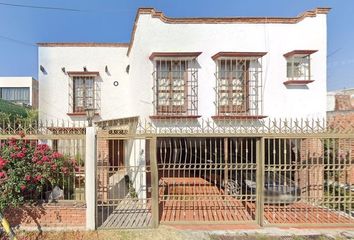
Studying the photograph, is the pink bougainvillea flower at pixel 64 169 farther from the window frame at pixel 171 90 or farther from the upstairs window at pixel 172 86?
the upstairs window at pixel 172 86

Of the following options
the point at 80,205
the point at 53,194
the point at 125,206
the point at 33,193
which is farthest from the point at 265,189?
the point at 33,193

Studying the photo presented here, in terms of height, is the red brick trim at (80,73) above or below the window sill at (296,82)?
above

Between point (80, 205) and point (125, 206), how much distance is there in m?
1.38

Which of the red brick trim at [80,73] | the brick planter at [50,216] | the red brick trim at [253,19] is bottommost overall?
the brick planter at [50,216]

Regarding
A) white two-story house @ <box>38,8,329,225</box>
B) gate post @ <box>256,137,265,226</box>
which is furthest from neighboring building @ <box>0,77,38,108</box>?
gate post @ <box>256,137,265,226</box>

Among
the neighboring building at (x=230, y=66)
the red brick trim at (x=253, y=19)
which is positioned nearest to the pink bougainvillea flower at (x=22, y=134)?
the neighboring building at (x=230, y=66)

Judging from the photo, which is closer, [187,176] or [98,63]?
[187,176]

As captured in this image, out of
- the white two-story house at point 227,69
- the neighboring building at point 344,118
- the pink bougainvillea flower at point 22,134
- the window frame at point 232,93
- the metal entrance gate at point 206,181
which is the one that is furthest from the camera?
the window frame at point 232,93

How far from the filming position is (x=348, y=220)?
6094 mm

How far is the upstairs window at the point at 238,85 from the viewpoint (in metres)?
8.29

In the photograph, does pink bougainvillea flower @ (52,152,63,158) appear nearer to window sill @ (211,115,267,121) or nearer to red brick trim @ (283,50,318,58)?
window sill @ (211,115,267,121)

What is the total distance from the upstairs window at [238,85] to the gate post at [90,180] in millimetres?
4271

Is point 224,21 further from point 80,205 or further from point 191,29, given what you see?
point 80,205

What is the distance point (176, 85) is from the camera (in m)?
8.30
